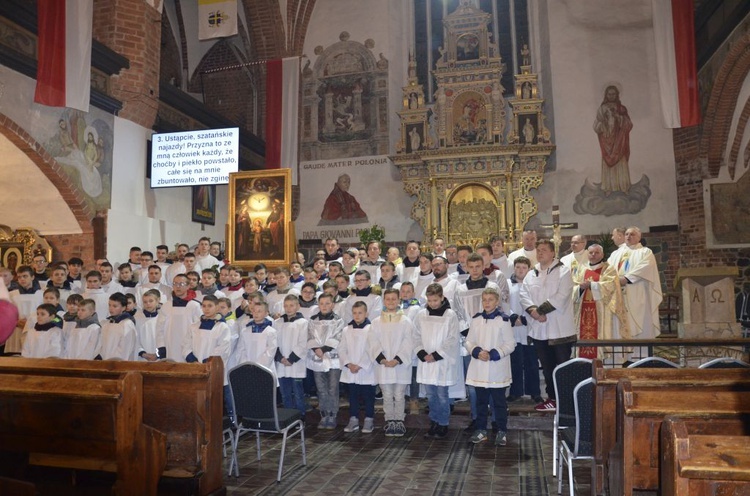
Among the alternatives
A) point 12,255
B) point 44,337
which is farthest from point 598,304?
point 12,255

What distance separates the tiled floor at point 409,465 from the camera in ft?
15.2

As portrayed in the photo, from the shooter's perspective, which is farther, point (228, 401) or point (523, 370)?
point (523, 370)

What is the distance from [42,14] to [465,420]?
819 centimetres

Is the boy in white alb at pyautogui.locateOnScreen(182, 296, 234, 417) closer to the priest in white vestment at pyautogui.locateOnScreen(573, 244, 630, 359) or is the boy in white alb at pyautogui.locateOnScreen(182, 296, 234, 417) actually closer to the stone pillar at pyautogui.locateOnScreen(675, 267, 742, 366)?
the priest in white vestment at pyautogui.locateOnScreen(573, 244, 630, 359)

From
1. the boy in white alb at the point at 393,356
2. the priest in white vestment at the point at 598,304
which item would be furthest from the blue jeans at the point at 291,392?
the priest in white vestment at the point at 598,304

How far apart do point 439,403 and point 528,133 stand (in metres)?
9.85

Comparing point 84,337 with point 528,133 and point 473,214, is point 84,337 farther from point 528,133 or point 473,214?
point 528,133

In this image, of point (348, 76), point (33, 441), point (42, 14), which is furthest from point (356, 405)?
point (348, 76)

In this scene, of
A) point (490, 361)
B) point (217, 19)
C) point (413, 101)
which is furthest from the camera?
point (413, 101)

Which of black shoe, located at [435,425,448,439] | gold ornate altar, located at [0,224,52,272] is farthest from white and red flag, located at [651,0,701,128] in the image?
gold ornate altar, located at [0,224,52,272]

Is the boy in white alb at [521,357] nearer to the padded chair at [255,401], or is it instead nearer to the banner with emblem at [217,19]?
the padded chair at [255,401]

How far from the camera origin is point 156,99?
11492 millimetres

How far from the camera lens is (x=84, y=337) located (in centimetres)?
703

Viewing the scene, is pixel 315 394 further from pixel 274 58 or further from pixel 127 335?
pixel 274 58
